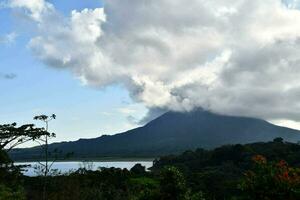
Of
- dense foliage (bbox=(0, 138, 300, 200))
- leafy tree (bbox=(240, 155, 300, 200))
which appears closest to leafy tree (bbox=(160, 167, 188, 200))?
dense foliage (bbox=(0, 138, 300, 200))

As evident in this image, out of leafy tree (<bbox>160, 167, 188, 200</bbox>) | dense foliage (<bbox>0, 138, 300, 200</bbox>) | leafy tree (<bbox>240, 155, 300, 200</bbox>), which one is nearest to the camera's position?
leafy tree (<bbox>240, 155, 300, 200</bbox>)

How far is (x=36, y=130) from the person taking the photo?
134 feet

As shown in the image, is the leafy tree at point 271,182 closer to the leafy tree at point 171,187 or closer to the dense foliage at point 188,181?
the dense foliage at point 188,181

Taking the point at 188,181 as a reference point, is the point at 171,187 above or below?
below

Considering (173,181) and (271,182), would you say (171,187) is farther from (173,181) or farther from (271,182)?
(271,182)

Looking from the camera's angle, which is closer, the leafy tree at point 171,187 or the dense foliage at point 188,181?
the dense foliage at point 188,181

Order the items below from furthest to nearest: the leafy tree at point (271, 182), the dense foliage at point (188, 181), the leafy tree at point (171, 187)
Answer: the leafy tree at point (171, 187) < the dense foliage at point (188, 181) < the leafy tree at point (271, 182)

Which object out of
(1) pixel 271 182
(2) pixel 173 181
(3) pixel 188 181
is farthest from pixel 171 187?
(3) pixel 188 181

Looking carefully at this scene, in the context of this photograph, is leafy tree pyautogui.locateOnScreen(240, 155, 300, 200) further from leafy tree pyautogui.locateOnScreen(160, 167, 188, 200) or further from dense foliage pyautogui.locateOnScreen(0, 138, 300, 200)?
leafy tree pyautogui.locateOnScreen(160, 167, 188, 200)

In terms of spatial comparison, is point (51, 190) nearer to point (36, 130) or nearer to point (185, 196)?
point (36, 130)

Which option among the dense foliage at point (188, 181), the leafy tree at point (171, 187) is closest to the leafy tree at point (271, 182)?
the dense foliage at point (188, 181)

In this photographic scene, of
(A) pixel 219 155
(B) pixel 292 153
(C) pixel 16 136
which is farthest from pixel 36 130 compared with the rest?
(A) pixel 219 155

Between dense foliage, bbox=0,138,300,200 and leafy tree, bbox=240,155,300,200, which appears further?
dense foliage, bbox=0,138,300,200

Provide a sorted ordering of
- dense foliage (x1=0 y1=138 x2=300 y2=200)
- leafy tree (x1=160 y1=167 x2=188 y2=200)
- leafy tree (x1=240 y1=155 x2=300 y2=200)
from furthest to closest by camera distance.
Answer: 1. leafy tree (x1=160 y1=167 x2=188 y2=200)
2. dense foliage (x1=0 y1=138 x2=300 y2=200)
3. leafy tree (x1=240 y1=155 x2=300 y2=200)
